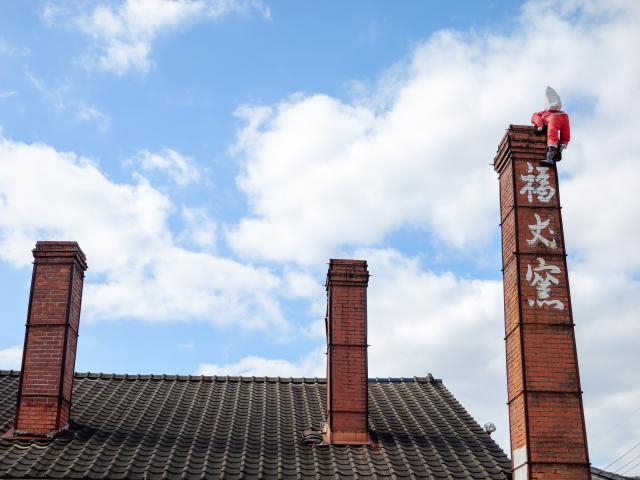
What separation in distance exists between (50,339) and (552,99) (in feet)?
27.3

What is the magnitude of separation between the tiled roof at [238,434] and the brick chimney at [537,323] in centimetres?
110

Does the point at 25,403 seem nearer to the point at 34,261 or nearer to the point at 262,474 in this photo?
the point at 34,261

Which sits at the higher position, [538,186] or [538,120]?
[538,120]

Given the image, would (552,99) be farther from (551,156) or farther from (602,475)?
(602,475)

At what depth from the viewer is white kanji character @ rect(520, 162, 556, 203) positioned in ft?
43.7

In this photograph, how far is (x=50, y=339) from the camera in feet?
47.2

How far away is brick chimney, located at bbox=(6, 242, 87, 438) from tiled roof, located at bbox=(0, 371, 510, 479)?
1.22 ft

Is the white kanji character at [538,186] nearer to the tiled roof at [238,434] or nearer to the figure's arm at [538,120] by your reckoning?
the figure's arm at [538,120]

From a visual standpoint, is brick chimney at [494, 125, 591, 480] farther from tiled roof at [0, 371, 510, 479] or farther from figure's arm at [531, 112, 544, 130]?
tiled roof at [0, 371, 510, 479]

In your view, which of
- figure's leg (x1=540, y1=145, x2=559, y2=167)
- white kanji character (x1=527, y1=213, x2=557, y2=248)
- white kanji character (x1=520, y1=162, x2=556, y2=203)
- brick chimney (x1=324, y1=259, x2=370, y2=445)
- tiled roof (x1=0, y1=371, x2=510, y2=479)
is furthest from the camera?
brick chimney (x1=324, y1=259, x2=370, y2=445)

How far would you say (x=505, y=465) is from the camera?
13.2 meters

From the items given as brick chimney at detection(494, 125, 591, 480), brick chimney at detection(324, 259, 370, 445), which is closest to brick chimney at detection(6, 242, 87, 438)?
brick chimney at detection(324, 259, 370, 445)

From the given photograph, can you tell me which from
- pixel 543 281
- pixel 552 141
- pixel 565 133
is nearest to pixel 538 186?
pixel 552 141

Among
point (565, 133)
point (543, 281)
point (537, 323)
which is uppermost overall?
point (565, 133)
